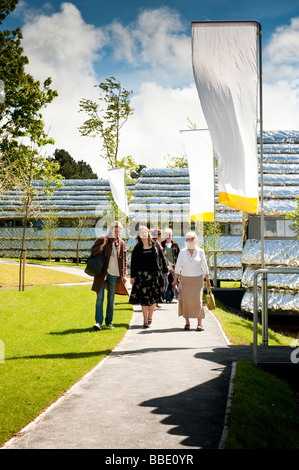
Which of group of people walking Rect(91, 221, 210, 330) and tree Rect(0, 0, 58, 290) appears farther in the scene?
tree Rect(0, 0, 58, 290)

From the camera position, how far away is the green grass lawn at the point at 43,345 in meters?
6.96

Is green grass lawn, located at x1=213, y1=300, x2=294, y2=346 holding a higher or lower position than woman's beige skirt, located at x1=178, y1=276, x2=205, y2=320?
lower

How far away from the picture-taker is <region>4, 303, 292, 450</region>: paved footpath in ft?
17.5

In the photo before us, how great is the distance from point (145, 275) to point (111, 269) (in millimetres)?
788

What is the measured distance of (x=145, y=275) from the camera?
1289 centimetres

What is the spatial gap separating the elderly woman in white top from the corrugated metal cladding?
3515mm

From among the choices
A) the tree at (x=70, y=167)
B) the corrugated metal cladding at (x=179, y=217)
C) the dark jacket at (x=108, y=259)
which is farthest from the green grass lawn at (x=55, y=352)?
the tree at (x=70, y=167)

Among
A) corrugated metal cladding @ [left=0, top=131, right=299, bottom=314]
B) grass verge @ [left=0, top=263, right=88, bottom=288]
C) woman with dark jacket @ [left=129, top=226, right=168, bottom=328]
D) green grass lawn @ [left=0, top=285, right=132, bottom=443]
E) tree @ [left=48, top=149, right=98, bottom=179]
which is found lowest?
green grass lawn @ [left=0, top=285, right=132, bottom=443]

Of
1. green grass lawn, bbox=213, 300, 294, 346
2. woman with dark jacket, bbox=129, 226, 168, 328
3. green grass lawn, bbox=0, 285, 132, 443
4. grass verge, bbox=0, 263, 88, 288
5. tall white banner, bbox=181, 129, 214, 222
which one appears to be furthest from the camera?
grass verge, bbox=0, 263, 88, 288

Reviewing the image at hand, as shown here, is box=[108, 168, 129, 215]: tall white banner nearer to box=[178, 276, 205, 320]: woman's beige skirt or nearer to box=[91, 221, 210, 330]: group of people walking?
box=[91, 221, 210, 330]: group of people walking

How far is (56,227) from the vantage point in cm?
4069

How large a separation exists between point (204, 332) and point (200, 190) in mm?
7343

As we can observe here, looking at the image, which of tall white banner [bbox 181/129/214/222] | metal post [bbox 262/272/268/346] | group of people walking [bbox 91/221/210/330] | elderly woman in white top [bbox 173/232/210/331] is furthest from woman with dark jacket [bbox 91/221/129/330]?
tall white banner [bbox 181/129/214/222]
